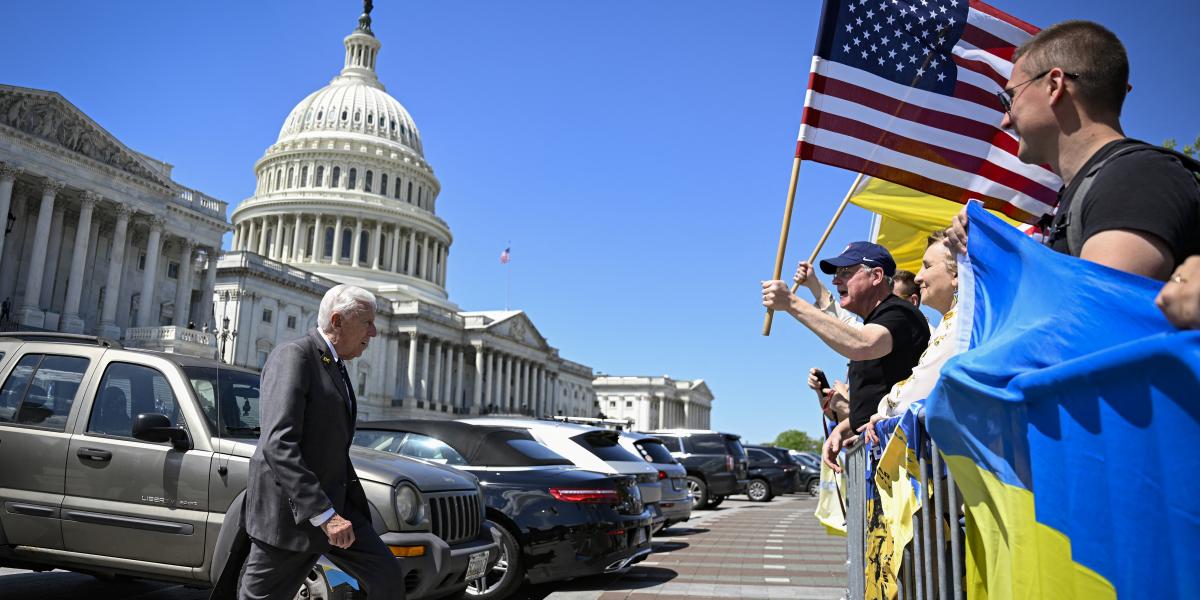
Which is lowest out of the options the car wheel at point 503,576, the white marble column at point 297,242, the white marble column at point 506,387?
the car wheel at point 503,576

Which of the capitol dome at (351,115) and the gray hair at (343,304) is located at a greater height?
the capitol dome at (351,115)

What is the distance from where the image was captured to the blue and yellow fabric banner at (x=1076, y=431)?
1.70 m

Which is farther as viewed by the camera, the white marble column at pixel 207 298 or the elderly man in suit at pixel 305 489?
the white marble column at pixel 207 298

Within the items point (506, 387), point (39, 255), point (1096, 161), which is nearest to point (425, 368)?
point (506, 387)

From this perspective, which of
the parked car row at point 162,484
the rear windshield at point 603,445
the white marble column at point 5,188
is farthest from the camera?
the white marble column at point 5,188

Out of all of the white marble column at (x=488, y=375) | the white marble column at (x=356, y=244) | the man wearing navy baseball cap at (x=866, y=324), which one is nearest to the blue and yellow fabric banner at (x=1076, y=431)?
the man wearing navy baseball cap at (x=866, y=324)

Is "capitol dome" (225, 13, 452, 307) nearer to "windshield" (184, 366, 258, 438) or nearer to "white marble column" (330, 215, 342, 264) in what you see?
"white marble column" (330, 215, 342, 264)

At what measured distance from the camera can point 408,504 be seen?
5875 millimetres

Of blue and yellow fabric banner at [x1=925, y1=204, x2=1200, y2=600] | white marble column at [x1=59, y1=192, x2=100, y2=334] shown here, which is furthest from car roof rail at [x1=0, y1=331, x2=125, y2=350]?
white marble column at [x1=59, y1=192, x2=100, y2=334]

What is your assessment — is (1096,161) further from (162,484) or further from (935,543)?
(162,484)

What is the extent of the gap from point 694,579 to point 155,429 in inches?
231

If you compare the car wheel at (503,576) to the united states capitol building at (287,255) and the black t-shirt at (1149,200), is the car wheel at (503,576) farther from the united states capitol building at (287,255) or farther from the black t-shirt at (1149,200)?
the united states capitol building at (287,255)

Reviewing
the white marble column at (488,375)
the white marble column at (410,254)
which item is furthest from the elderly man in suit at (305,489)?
the white marble column at (410,254)

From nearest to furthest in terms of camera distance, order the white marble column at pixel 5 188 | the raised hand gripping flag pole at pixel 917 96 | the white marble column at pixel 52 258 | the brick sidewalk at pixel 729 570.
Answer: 1. the raised hand gripping flag pole at pixel 917 96
2. the brick sidewalk at pixel 729 570
3. the white marble column at pixel 5 188
4. the white marble column at pixel 52 258
